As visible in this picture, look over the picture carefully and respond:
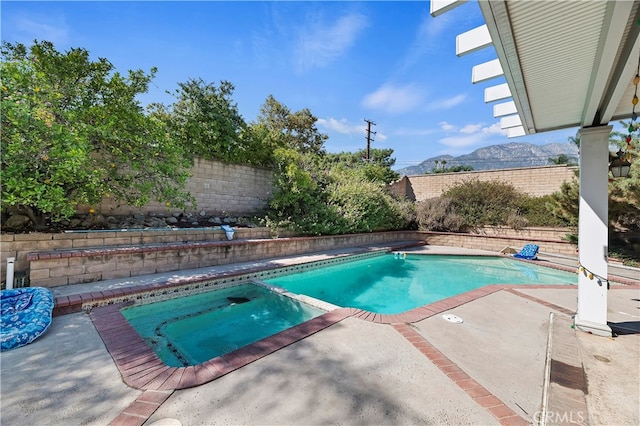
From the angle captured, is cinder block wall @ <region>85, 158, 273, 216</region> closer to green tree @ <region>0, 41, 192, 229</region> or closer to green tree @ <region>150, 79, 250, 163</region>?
green tree @ <region>150, 79, 250, 163</region>

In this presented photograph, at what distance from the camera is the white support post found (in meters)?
3.57

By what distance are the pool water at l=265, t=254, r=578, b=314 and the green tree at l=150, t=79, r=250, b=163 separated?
5.95 m

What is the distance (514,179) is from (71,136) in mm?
19668

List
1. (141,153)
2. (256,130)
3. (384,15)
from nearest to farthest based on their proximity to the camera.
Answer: (141,153) < (384,15) < (256,130)

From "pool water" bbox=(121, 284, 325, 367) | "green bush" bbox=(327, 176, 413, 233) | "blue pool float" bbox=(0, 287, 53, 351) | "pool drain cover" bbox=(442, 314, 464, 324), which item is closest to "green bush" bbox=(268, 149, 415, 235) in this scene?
"green bush" bbox=(327, 176, 413, 233)

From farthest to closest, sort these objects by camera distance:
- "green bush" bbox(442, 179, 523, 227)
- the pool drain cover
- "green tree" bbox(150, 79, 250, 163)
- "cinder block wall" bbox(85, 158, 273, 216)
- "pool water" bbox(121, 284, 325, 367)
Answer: "green bush" bbox(442, 179, 523, 227) < "green tree" bbox(150, 79, 250, 163) < "cinder block wall" bbox(85, 158, 273, 216) < the pool drain cover < "pool water" bbox(121, 284, 325, 367)

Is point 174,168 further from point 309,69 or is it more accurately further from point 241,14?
point 309,69

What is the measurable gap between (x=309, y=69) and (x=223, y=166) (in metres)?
5.02

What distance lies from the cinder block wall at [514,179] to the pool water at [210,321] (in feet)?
50.3

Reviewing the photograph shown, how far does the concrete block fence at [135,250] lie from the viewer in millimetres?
5130

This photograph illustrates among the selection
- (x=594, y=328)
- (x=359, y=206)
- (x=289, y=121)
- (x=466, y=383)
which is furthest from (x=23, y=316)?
(x=289, y=121)

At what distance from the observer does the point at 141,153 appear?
21.4 ft

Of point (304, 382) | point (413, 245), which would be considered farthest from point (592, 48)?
point (413, 245)

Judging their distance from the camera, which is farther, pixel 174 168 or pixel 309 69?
pixel 309 69
